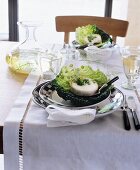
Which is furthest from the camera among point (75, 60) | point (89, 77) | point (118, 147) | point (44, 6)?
point (44, 6)

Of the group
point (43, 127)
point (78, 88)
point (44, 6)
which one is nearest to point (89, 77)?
point (78, 88)

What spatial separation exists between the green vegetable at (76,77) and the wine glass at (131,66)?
0.51 ft

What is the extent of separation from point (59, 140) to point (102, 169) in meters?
0.11

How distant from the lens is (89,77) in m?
0.84

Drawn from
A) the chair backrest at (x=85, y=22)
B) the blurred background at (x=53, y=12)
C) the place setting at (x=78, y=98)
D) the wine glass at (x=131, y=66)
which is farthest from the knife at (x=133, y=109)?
the blurred background at (x=53, y=12)

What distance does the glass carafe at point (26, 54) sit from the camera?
3.67 ft

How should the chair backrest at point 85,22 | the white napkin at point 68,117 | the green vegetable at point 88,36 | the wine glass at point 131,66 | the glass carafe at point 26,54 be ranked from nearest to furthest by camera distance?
1. the white napkin at point 68,117
2. the wine glass at point 131,66
3. the glass carafe at point 26,54
4. the green vegetable at point 88,36
5. the chair backrest at point 85,22

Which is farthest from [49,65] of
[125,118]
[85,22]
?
[85,22]

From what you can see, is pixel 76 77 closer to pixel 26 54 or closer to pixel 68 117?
pixel 68 117

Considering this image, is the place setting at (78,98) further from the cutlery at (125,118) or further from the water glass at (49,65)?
the water glass at (49,65)

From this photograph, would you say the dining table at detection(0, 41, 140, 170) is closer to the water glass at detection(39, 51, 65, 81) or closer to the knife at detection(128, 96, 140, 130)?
the knife at detection(128, 96, 140, 130)

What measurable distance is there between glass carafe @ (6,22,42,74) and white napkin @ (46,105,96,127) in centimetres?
41

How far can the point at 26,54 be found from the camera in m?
1.24

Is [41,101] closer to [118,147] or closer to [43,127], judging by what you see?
[43,127]
